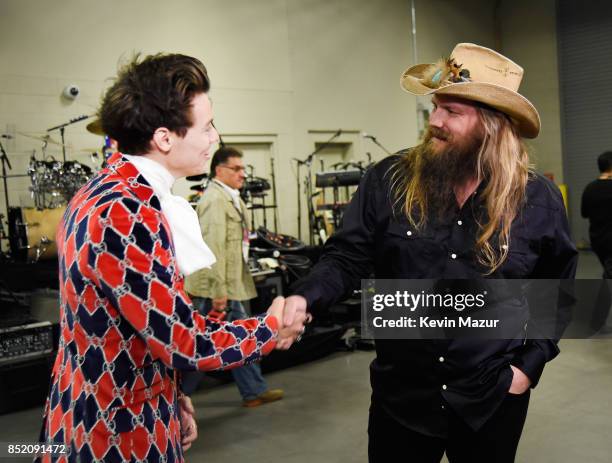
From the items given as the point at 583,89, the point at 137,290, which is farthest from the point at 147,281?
the point at 583,89

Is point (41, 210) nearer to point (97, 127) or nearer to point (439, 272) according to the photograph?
point (97, 127)

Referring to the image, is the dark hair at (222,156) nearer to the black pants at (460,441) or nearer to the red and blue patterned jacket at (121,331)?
the black pants at (460,441)

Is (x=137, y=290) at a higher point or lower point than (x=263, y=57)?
lower

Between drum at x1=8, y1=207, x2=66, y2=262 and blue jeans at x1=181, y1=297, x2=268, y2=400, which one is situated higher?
drum at x1=8, y1=207, x2=66, y2=262

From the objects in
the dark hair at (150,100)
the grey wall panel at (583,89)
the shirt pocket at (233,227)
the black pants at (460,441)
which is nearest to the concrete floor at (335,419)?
the shirt pocket at (233,227)

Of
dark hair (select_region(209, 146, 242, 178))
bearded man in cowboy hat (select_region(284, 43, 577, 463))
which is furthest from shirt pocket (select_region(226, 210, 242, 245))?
bearded man in cowboy hat (select_region(284, 43, 577, 463))

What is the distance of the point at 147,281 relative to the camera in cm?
126

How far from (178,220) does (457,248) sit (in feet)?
2.67

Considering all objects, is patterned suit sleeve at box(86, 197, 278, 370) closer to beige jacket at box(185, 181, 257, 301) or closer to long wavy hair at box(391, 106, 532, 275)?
long wavy hair at box(391, 106, 532, 275)

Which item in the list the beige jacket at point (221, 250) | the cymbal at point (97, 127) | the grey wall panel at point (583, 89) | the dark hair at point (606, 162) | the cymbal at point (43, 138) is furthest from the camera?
the grey wall panel at point (583, 89)

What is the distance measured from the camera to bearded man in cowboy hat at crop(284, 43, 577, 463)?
5.96 feet

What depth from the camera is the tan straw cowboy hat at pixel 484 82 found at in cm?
192

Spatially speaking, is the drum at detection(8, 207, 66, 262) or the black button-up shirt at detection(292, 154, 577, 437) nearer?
the black button-up shirt at detection(292, 154, 577, 437)

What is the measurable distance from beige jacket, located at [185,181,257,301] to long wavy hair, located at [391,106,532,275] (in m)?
2.69
